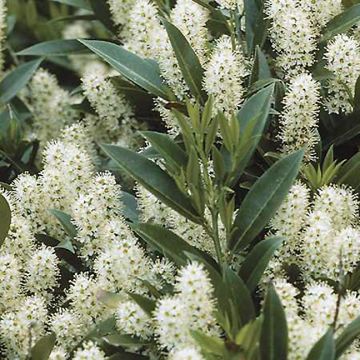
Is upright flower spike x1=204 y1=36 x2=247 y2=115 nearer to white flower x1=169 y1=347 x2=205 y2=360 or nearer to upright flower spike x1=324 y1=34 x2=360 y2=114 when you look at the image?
upright flower spike x1=324 y1=34 x2=360 y2=114

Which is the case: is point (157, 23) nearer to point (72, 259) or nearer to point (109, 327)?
point (72, 259)

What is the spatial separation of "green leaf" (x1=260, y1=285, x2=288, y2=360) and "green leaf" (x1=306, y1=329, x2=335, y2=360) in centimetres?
7

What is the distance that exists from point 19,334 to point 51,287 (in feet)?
0.71

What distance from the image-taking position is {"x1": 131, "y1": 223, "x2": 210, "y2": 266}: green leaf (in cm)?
229

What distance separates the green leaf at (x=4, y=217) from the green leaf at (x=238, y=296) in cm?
64

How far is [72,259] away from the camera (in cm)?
263

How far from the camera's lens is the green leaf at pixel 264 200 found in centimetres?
232

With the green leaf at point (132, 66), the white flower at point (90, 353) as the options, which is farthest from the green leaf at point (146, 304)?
the green leaf at point (132, 66)

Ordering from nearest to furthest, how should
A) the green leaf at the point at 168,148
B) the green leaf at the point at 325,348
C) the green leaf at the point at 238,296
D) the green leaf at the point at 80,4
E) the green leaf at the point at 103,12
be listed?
the green leaf at the point at 325,348 < the green leaf at the point at 238,296 < the green leaf at the point at 168,148 < the green leaf at the point at 103,12 < the green leaf at the point at 80,4

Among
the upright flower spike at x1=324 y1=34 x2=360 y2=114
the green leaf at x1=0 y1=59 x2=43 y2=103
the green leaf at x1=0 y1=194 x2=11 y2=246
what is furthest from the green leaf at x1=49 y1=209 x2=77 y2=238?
the green leaf at x1=0 y1=59 x2=43 y2=103

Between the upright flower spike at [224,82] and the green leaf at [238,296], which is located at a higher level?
the upright flower spike at [224,82]

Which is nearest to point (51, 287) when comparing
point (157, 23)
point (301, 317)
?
point (301, 317)

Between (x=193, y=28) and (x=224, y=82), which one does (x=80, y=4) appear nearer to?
(x=193, y=28)

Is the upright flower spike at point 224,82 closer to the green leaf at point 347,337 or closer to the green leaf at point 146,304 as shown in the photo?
the green leaf at point 146,304
